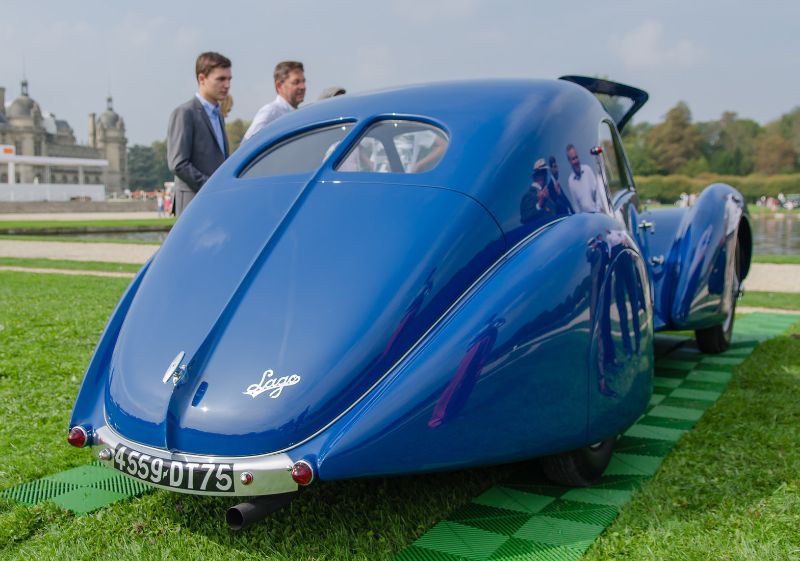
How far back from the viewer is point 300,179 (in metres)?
3.01

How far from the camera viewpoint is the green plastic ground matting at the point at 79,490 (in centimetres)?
297

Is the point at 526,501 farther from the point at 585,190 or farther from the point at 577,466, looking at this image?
the point at 585,190

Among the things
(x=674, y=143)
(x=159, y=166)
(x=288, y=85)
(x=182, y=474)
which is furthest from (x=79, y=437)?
(x=159, y=166)

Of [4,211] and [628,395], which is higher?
[628,395]

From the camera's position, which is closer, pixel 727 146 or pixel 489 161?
pixel 489 161

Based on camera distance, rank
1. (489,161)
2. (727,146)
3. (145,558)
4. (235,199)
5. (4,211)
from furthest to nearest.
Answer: (727,146) → (4,211) → (235,199) → (489,161) → (145,558)

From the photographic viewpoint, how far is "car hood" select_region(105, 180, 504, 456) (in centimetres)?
233

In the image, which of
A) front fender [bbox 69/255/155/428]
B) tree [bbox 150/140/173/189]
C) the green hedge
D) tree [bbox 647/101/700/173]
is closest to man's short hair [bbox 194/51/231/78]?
front fender [bbox 69/255/155/428]

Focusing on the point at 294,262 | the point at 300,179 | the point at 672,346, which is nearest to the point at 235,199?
the point at 300,179

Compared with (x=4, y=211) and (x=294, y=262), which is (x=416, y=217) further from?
(x=4, y=211)

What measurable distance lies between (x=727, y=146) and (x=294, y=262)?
10575cm

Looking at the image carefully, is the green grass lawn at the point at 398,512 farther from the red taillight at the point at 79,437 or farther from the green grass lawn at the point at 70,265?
the green grass lawn at the point at 70,265

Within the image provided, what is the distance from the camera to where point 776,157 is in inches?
3314

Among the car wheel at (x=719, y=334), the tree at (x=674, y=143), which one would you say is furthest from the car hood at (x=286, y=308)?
the tree at (x=674, y=143)
